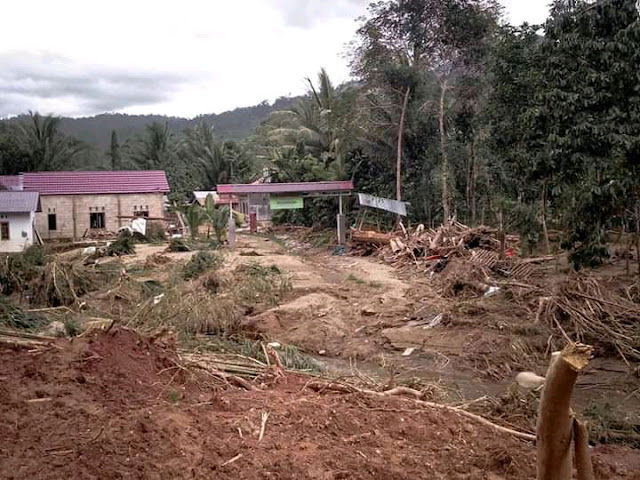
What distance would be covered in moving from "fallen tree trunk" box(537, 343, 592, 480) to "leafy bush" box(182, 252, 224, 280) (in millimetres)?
15482

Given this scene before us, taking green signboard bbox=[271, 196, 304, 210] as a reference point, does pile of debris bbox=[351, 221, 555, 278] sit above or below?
below

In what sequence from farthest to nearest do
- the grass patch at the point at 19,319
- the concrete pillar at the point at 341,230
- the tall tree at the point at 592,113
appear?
the concrete pillar at the point at 341,230 < the tall tree at the point at 592,113 < the grass patch at the point at 19,319

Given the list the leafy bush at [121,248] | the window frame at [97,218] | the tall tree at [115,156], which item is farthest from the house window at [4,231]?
the tall tree at [115,156]

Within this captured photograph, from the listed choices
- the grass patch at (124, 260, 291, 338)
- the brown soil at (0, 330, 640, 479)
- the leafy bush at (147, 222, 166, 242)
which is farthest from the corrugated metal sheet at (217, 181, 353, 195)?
the brown soil at (0, 330, 640, 479)

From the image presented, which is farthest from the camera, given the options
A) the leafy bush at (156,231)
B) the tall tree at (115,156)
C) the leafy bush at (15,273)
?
the tall tree at (115,156)

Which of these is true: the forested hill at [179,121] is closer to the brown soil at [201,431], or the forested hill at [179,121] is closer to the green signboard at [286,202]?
the green signboard at [286,202]

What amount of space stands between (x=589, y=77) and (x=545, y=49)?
126 centimetres

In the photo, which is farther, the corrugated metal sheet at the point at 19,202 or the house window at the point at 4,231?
the house window at the point at 4,231

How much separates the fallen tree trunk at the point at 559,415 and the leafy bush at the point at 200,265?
15482 mm

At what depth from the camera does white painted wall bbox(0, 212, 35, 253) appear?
85.5ft

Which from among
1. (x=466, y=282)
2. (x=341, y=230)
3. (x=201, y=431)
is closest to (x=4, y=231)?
(x=341, y=230)

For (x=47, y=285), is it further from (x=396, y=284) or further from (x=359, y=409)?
(x=359, y=409)

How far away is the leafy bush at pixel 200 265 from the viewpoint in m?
17.1

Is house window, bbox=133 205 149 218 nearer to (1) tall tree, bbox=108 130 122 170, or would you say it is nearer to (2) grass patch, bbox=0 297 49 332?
(1) tall tree, bbox=108 130 122 170
